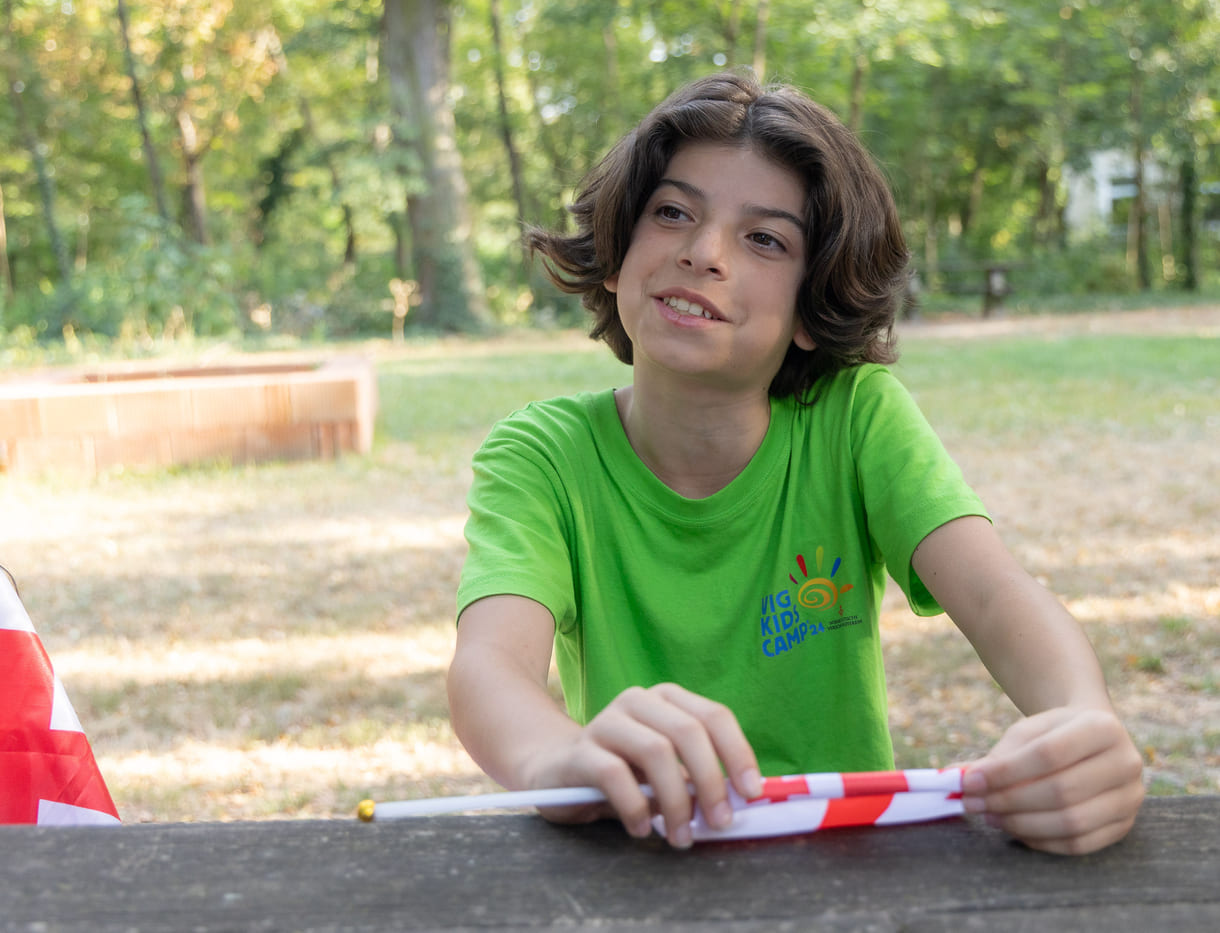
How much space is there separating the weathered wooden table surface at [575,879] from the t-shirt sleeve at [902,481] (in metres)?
0.72

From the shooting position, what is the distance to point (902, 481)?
1.65 meters

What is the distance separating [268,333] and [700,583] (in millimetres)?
17731

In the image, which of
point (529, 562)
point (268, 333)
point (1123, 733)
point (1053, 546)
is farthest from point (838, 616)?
point (268, 333)

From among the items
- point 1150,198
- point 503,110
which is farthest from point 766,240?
point 1150,198

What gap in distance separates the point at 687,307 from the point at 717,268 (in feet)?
0.23

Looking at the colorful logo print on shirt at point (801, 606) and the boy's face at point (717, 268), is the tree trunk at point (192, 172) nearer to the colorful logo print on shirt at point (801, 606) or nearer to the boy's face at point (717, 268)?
the boy's face at point (717, 268)

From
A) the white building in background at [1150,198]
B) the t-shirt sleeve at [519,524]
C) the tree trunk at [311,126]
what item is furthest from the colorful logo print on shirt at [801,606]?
the white building in background at [1150,198]

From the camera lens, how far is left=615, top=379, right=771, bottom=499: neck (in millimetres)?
1833

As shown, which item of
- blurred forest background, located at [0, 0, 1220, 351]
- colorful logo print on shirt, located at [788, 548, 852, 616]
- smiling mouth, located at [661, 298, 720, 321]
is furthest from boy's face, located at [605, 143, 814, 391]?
blurred forest background, located at [0, 0, 1220, 351]

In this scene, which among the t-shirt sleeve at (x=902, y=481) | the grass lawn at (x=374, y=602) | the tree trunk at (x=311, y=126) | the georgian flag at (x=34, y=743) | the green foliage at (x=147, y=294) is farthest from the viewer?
the tree trunk at (x=311, y=126)

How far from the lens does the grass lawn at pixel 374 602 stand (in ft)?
11.1

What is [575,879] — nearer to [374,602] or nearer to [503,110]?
[374,602]

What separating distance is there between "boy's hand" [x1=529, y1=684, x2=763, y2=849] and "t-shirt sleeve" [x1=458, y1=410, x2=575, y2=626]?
53cm

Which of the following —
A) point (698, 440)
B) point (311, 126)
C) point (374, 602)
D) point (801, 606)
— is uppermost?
point (311, 126)
